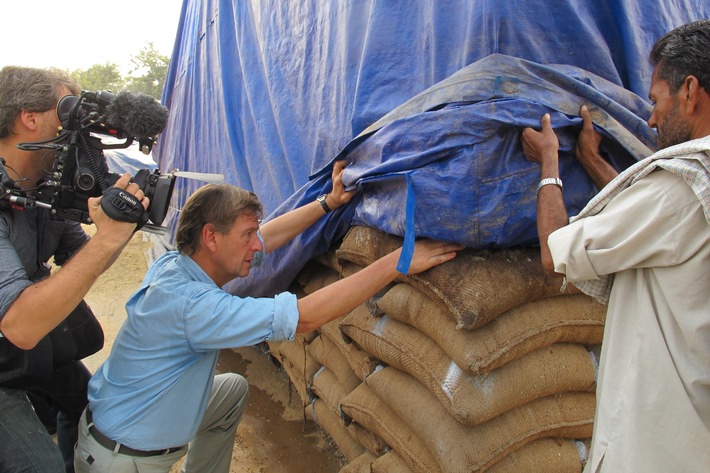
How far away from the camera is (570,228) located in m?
1.07

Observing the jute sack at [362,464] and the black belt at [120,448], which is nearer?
the black belt at [120,448]

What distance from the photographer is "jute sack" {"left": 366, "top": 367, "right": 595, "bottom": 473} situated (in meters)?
1.45

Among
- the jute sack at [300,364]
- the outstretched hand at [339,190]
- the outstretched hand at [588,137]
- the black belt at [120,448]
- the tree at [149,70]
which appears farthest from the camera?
the tree at [149,70]

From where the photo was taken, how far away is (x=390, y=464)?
67.8 inches

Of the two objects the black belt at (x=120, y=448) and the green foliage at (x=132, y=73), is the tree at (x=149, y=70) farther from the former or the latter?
the black belt at (x=120, y=448)

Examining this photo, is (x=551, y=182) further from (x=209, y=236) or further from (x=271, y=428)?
(x=271, y=428)

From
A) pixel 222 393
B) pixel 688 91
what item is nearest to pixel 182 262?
pixel 222 393

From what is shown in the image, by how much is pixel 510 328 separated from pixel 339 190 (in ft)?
2.60

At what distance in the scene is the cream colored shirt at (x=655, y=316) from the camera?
3.04 feet

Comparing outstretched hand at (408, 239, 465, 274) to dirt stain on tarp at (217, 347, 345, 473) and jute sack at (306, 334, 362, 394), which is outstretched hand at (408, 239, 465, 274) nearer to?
jute sack at (306, 334, 362, 394)

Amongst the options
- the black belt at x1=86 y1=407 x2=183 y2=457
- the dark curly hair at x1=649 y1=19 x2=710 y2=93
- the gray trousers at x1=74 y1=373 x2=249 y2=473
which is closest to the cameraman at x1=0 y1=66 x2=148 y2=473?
the black belt at x1=86 y1=407 x2=183 y2=457

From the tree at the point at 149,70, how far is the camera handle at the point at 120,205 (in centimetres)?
1696

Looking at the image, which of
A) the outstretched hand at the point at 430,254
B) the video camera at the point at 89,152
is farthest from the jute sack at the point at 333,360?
the video camera at the point at 89,152

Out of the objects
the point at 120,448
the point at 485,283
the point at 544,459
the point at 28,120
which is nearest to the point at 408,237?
the point at 485,283
